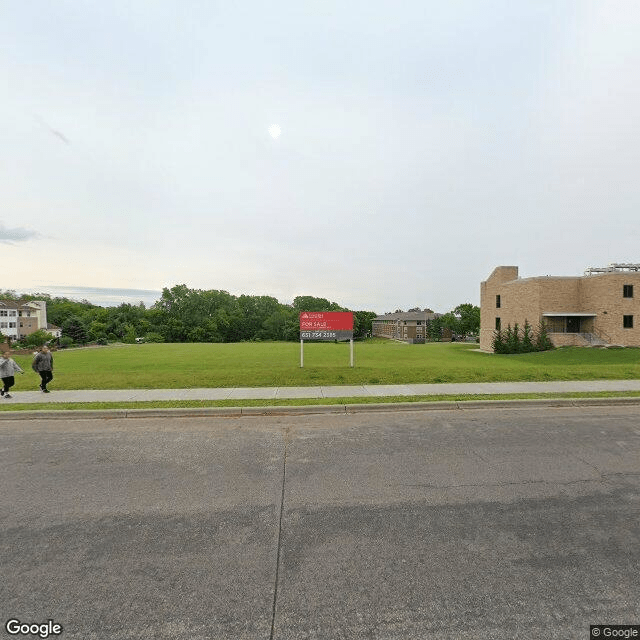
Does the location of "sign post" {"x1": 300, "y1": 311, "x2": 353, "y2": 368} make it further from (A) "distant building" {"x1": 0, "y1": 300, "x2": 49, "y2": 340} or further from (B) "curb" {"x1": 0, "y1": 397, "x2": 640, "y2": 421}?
(A) "distant building" {"x1": 0, "y1": 300, "x2": 49, "y2": 340}

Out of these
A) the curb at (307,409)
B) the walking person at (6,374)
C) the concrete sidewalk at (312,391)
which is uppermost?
the walking person at (6,374)

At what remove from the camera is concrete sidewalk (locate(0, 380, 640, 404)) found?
377 inches

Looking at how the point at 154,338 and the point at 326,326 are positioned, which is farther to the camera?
the point at 154,338

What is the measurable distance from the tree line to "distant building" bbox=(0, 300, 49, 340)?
6046 mm

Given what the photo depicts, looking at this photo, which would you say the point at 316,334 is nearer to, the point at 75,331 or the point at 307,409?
the point at 307,409

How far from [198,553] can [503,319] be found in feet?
146

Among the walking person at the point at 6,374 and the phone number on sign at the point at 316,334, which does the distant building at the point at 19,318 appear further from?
the phone number on sign at the point at 316,334

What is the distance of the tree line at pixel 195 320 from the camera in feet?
271

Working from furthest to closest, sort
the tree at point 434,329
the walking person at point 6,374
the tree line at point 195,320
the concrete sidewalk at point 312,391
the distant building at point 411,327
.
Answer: the tree at point 434,329 → the distant building at point 411,327 → the tree line at point 195,320 → the walking person at point 6,374 → the concrete sidewalk at point 312,391

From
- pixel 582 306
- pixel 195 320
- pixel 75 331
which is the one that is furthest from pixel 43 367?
pixel 195 320

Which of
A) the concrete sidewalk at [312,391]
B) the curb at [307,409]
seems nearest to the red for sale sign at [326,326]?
the concrete sidewalk at [312,391]

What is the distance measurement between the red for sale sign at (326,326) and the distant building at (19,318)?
292ft

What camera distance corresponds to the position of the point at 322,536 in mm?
3650

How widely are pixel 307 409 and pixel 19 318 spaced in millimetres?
103145
